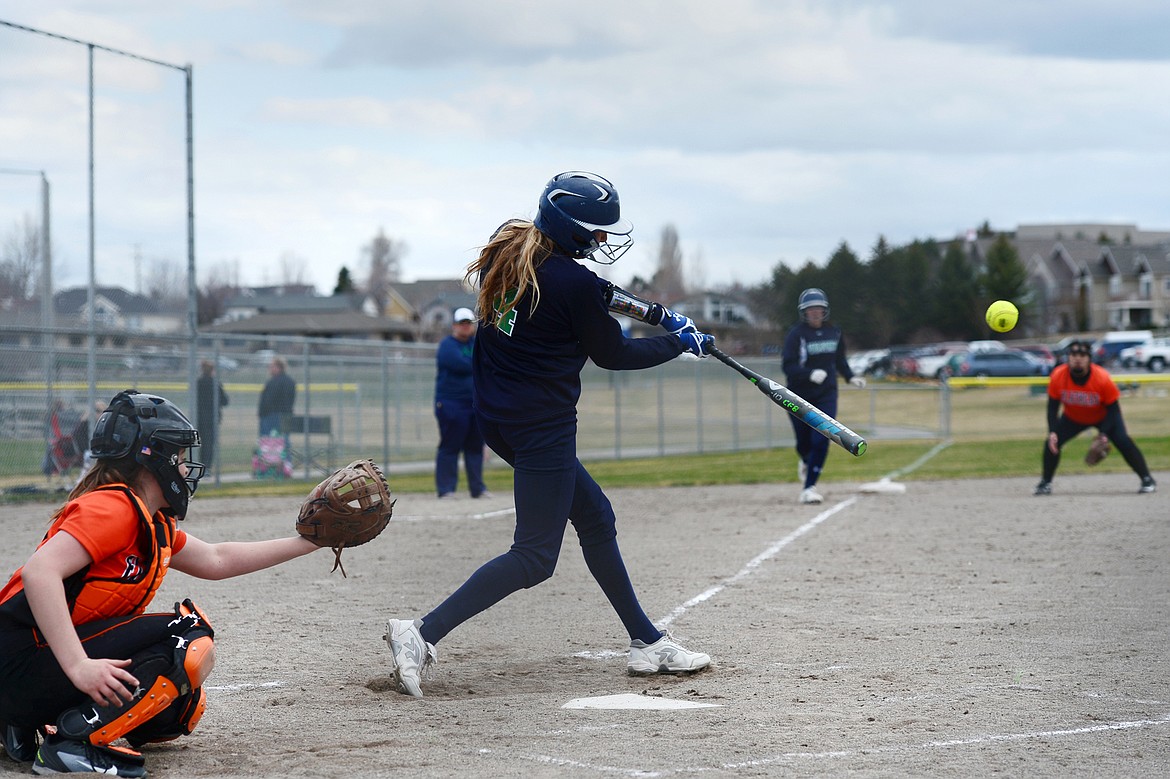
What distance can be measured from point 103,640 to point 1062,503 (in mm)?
11136

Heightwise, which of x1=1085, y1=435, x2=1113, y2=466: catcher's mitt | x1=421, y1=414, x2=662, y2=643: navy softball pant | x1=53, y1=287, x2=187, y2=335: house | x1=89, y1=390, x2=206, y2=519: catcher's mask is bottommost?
x1=1085, y1=435, x2=1113, y2=466: catcher's mitt

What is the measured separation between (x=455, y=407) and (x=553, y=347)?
9469mm

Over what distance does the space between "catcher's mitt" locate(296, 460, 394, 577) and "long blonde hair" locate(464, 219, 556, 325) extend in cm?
89

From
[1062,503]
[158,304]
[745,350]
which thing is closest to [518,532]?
[1062,503]

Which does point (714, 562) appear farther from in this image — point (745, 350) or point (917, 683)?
point (745, 350)

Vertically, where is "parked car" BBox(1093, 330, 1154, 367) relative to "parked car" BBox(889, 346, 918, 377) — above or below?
above

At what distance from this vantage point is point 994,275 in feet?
216

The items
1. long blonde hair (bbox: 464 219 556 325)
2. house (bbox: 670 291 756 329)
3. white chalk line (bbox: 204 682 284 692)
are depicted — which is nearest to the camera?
long blonde hair (bbox: 464 219 556 325)

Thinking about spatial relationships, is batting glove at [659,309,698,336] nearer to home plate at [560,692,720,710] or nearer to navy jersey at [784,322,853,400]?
home plate at [560,692,720,710]

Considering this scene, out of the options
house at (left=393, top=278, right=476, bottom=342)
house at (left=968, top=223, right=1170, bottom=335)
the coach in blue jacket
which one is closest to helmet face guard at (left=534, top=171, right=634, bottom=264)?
the coach in blue jacket

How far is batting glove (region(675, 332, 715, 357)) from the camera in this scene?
213 inches

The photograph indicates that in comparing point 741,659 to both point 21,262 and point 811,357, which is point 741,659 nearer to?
point 811,357

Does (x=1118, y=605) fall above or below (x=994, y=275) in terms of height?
below

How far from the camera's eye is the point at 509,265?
509cm
